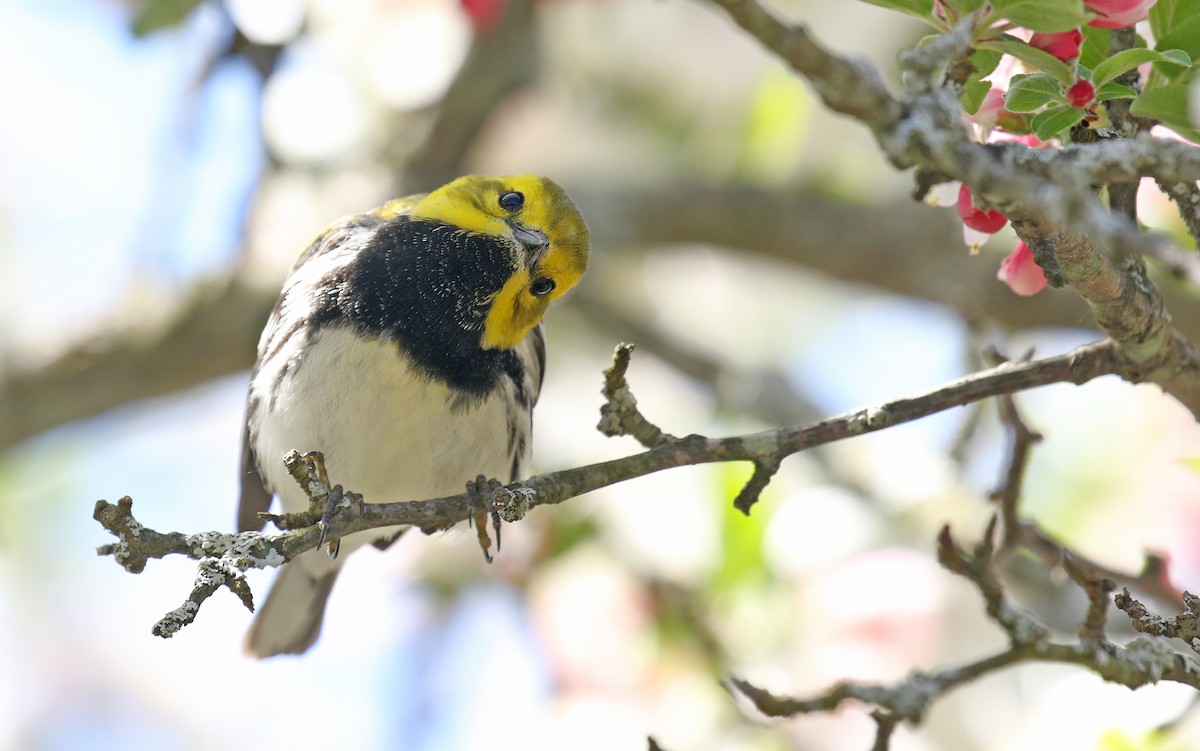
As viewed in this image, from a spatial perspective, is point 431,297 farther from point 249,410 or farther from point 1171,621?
point 1171,621

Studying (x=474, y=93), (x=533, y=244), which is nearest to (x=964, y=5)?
(x=533, y=244)

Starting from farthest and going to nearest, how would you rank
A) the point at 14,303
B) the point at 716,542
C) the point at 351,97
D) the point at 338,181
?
the point at 14,303 → the point at 351,97 → the point at 338,181 → the point at 716,542

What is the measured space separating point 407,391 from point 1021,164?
1.78 meters

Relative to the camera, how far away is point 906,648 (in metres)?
3.70

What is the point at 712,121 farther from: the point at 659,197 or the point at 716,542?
the point at 716,542

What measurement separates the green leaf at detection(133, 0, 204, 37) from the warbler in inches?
27.5

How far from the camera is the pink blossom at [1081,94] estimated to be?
5.26 ft

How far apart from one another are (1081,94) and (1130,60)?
90mm

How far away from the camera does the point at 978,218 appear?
180cm

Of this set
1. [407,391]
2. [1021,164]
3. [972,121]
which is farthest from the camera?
[407,391]

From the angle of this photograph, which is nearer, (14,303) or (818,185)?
(818,185)

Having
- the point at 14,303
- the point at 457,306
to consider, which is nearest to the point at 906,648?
the point at 457,306

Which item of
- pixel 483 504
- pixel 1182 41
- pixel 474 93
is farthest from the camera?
pixel 474 93

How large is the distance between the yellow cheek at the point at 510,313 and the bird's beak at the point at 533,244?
0.11 ft
